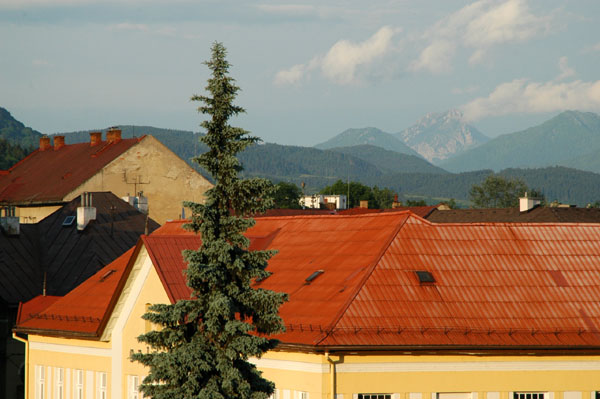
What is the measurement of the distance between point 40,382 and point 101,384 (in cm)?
481

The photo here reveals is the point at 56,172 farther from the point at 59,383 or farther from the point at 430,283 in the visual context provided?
the point at 430,283

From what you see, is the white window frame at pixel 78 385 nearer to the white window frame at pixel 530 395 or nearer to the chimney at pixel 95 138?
the white window frame at pixel 530 395

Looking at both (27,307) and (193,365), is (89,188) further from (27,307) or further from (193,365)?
(193,365)

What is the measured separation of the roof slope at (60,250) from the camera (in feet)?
225

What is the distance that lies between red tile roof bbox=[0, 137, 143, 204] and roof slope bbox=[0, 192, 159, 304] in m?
16.9

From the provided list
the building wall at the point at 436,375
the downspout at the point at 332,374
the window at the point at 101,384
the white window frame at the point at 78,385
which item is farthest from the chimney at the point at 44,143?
the downspout at the point at 332,374

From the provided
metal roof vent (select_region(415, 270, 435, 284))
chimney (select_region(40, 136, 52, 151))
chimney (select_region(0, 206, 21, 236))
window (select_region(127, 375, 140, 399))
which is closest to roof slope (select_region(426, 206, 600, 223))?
chimney (select_region(0, 206, 21, 236))

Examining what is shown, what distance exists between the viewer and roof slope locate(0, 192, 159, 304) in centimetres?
6850

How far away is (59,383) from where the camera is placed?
4884cm

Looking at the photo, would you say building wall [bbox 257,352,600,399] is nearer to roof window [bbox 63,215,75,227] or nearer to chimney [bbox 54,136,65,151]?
roof window [bbox 63,215,75,227]

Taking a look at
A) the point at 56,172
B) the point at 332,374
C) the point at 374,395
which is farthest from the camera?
the point at 56,172

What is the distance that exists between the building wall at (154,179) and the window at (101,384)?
156 feet

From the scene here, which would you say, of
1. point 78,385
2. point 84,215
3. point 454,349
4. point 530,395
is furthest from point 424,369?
point 84,215

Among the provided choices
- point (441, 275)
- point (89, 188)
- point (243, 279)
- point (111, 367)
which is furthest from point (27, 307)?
point (89, 188)
